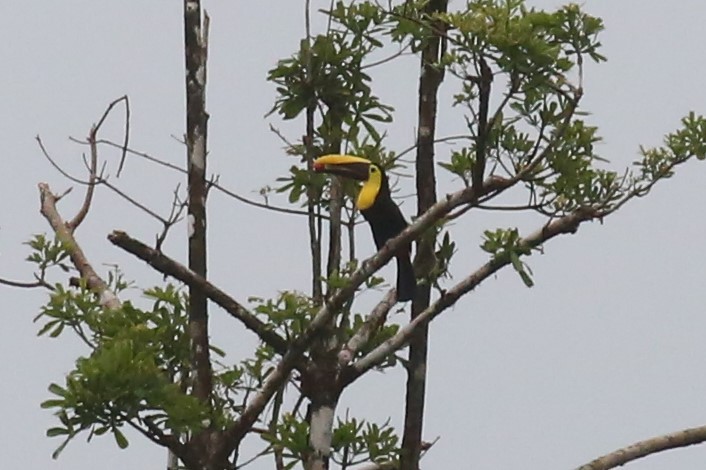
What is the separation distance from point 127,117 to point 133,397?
0.73m

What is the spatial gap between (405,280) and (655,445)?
0.61m

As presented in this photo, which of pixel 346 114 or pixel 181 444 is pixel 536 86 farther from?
pixel 181 444

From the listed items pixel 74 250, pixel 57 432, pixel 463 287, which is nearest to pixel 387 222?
pixel 463 287

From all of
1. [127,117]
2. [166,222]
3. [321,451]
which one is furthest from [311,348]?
[127,117]

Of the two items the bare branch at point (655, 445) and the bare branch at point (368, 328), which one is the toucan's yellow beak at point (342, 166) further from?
the bare branch at point (655, 445)

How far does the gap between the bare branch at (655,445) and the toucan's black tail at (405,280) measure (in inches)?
20.4

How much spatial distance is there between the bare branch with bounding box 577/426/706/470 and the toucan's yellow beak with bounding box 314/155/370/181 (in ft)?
2.51

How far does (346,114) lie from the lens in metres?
3.11

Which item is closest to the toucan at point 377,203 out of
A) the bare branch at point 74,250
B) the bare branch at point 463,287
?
the bare branch at point 463,287

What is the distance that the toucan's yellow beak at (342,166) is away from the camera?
9.77 ft

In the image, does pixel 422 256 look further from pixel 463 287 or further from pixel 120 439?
pixel 120 439

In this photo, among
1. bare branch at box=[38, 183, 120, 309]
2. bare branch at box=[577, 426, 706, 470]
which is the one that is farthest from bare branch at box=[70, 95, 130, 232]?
bare branch at box=[577, 426, 706, 470]

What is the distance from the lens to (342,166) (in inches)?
118

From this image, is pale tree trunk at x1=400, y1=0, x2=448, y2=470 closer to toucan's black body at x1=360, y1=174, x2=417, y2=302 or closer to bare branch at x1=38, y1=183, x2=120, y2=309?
toucan's black body at x1=360, y1=174, x2=417, y2=302
